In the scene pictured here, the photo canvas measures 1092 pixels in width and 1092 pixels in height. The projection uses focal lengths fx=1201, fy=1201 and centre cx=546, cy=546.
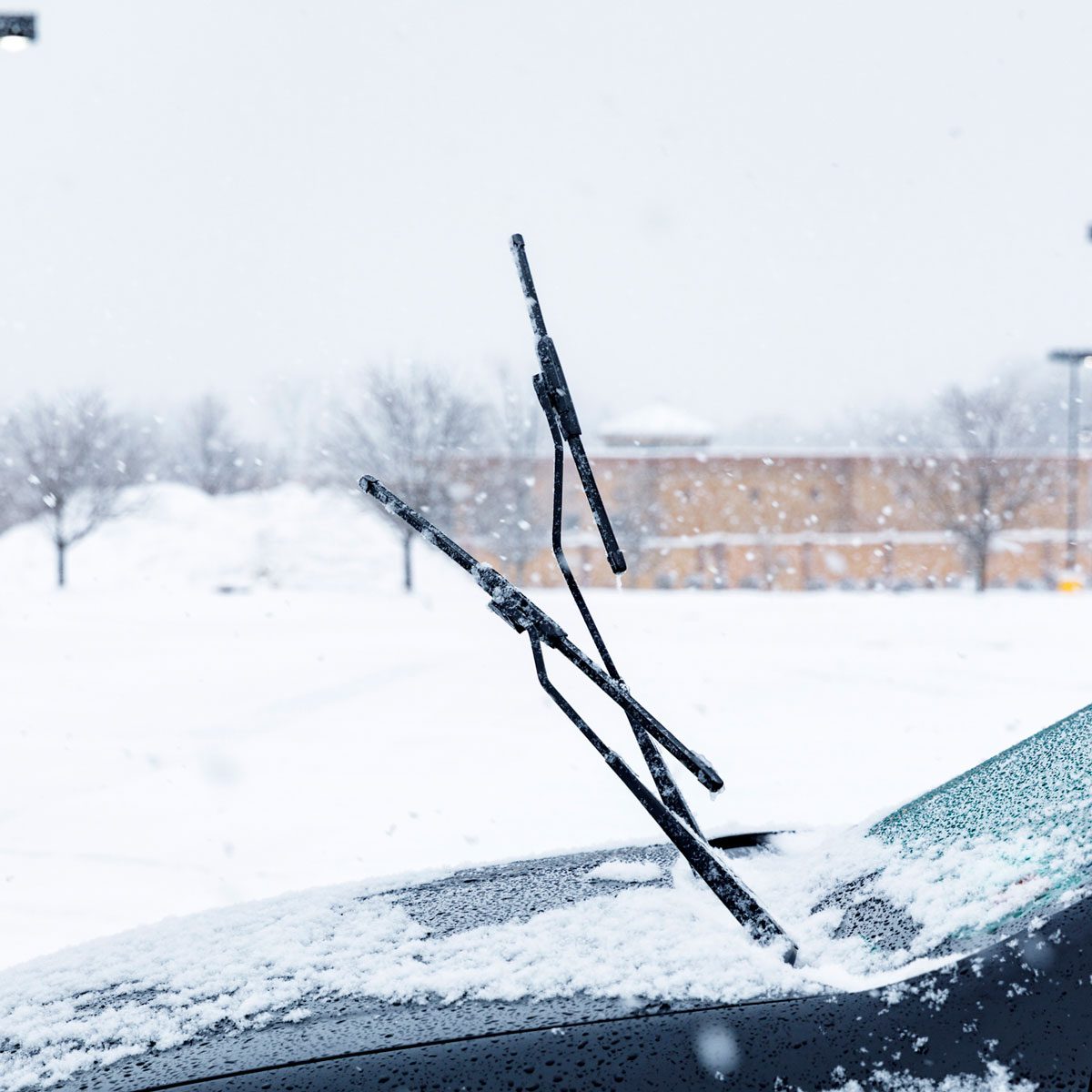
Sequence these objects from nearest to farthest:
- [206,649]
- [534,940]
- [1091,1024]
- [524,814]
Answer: [1091,1024] → [534,940] → [524,814] → [206,649]

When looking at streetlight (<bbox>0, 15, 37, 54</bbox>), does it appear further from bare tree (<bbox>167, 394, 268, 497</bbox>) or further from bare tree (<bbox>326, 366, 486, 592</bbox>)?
bare tree (<bbox>167, 394, 268, 497</bbox>)

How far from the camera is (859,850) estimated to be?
6.74 feet

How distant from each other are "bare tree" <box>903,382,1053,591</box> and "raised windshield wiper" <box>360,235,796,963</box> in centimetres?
5510

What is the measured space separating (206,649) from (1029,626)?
606 inches

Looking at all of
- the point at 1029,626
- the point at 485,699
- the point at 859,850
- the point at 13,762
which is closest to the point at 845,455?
the point at 1029,626

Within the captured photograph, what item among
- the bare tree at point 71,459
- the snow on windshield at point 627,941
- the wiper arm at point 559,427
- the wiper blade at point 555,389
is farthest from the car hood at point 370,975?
the bare tree at point 71,459

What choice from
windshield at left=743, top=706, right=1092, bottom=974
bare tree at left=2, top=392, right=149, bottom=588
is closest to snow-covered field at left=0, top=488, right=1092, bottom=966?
windshield at left=743, top=706, right=1092, bottom=974

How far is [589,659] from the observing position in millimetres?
1668

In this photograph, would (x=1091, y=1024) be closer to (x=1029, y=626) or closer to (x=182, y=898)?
(x=182, y=898)

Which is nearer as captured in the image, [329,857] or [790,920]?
[790,920]

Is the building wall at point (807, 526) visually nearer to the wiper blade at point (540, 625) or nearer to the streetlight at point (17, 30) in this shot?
the streetlight at point (17, 30)

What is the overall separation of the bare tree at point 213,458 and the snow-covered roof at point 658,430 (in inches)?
825

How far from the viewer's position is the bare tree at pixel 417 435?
44.9 m

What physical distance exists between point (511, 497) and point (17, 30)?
39.8 meters
